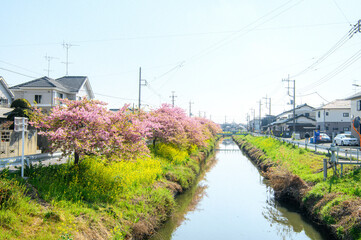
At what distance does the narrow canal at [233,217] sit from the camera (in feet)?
40.9

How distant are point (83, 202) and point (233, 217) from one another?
324 inches

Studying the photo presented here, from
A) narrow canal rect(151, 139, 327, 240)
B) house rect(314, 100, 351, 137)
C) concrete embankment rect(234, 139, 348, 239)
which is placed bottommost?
narrow canal rect(151, 139, 327, 240)

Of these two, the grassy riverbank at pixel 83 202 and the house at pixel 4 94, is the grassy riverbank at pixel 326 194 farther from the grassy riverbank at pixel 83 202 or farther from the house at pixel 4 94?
the house at pixel 4 94

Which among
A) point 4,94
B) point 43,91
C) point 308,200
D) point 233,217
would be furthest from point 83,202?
point 4,94

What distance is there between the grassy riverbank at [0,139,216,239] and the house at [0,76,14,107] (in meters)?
28.5

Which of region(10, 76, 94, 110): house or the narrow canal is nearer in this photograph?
the narrow canal

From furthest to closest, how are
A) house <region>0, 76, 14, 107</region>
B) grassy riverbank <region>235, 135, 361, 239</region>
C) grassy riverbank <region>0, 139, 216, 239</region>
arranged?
house <region>0, 76, 14, 107</region> → grassy riverbank <region>235, 135, 361, 239</region> → grassy riverbank <region>0, 139, 216, 239</region>

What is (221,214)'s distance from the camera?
15.3 meters

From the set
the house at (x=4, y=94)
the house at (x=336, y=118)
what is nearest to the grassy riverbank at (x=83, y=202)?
the house at (x=4, y=94)

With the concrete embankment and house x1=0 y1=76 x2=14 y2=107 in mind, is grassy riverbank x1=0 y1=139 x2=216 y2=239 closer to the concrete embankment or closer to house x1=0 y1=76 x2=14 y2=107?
the concrete embankment

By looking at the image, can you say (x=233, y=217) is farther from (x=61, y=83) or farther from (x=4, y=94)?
(x=4, y=94)

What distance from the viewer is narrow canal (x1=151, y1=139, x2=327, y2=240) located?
12453mm

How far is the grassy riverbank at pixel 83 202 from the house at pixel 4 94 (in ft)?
93.6

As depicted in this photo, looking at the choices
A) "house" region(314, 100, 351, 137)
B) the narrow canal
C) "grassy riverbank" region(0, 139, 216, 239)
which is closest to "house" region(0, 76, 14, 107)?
"grassy riverbank" region(0, 139, 216, 239)
